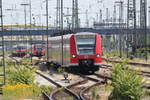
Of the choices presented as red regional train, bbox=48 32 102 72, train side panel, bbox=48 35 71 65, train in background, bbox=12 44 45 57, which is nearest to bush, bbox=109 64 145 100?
red regional train, bbox=48 32 102 72

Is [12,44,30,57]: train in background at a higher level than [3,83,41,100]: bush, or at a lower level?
lower

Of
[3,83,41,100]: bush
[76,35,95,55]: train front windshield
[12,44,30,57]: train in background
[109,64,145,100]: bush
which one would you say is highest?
[76,35,95,55]: train front windshield

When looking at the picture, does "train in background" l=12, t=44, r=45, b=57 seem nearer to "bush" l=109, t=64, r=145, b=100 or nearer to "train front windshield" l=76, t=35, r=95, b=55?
"train front windshield" l=76, t=35, r=95, b=55

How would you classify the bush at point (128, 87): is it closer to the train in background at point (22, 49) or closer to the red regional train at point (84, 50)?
the red regional train at point (84, 50)

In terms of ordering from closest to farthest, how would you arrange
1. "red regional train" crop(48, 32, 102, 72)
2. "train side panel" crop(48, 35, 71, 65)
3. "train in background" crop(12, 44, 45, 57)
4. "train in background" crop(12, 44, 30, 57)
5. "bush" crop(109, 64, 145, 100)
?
"bush" crop(109, 64, 145, 100), "red regional train" crop(48, 32, 102, 72), "train side panel" crop(48, 35, 71, 65), "train in background" crop(12, 44, 45, 57), "train in background" crop(12, 44, 30, 57)

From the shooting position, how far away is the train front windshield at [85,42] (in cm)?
3097

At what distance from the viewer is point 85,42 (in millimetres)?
30969

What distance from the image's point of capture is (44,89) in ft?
70.6

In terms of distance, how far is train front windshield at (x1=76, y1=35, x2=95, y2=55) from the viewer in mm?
30969

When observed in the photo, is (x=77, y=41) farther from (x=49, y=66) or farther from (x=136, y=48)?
(x=136, y=48)

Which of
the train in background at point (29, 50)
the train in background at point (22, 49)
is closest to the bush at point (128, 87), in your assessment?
the train in background at point (29, 50)

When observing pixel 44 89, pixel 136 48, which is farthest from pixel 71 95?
pixel 136 48

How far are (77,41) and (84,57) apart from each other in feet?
4.02

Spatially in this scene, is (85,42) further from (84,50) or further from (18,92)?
(18,92)
